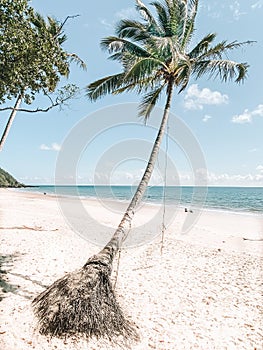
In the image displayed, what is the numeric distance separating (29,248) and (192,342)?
5.69 metres

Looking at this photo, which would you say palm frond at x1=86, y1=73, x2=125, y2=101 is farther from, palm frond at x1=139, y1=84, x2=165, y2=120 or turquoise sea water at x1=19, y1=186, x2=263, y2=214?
turquoise sea water at x1=19, y1=186, x2=263, y2=214

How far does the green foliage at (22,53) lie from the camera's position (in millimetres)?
3551

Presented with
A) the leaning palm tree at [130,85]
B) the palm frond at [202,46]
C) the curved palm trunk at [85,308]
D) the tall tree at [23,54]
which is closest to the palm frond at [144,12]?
the leaning palm tree at [130,85]

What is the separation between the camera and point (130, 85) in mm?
7438

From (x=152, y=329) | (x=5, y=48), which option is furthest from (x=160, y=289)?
(x=5, y=48)

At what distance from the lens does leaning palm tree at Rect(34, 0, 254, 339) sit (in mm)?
3549

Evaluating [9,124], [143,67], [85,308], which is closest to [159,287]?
[85,308]

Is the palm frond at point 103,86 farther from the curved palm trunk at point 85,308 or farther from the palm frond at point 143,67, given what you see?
the curved palm trunk at point 85,308

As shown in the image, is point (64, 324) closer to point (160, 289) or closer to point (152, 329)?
point (152, 329)

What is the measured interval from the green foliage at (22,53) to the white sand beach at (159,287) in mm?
3832

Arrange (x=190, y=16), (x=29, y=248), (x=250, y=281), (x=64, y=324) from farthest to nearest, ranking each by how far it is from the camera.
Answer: (x=29, y=248) → (x=190, y=16) → (x=250, y=281) → (x=64, y=324)

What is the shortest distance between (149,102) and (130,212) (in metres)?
4.43

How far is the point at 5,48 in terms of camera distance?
11.8 feet

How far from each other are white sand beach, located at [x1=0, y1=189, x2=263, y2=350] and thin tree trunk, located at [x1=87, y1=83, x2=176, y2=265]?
108cm
